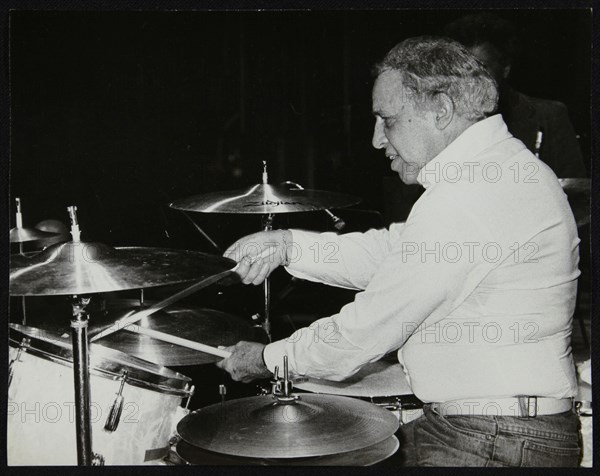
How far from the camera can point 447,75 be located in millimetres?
1499

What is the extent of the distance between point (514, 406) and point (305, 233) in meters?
0.76

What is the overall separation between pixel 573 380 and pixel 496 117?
0.61 metres

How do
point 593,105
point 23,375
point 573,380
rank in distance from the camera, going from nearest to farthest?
point 573,380 < point 23,375 < point 593,105

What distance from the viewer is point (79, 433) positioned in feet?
5.15

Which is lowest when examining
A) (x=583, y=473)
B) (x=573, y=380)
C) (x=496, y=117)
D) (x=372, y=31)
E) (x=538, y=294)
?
(x=583, y=473)

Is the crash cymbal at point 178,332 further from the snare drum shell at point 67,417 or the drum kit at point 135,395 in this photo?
the snare drum shell at point 67,417

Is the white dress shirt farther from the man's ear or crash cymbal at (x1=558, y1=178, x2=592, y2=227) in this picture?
crash cymbal at (x1=558, y1=178, x2=592, y2=227)

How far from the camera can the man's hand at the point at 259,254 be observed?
6.03 feet

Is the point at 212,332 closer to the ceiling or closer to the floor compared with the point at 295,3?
closer to the floor

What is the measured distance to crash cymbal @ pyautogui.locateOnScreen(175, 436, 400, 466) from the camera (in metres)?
1.48

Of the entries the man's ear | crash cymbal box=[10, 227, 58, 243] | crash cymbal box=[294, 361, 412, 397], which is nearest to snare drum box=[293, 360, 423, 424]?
crash cymbal box=[294, 361, 412, 397]

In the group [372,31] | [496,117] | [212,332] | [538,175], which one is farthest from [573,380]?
[372,31]

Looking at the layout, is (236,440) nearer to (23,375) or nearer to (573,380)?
(23,375)

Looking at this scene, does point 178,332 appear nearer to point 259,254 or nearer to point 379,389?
point 259,254
